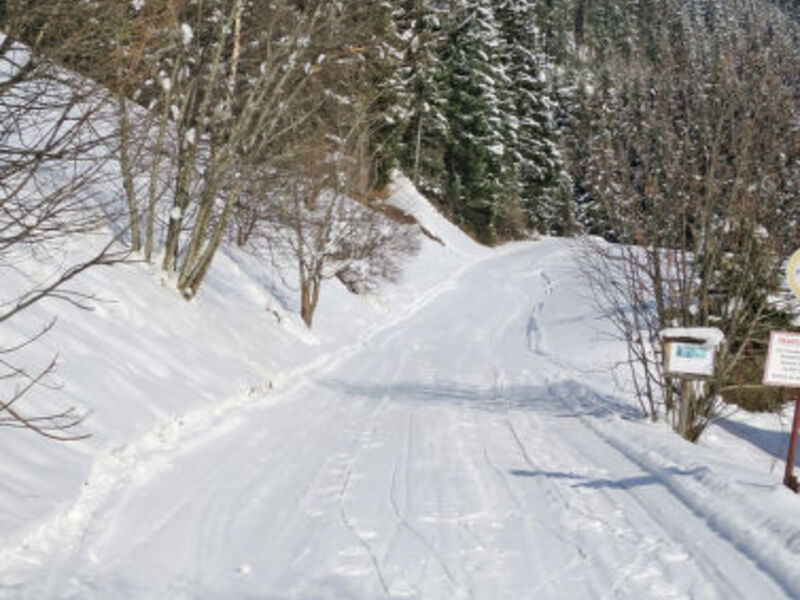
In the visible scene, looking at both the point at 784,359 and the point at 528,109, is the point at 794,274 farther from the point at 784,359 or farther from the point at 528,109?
the point at 528,109

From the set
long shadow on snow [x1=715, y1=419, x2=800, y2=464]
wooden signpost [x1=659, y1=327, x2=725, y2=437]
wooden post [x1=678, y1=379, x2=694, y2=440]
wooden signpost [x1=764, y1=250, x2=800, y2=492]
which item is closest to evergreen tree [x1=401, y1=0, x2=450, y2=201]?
long shadow on snow [x1=715, y1=419, x2=800, y2=464]

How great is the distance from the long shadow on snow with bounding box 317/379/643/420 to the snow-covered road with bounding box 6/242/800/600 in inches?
8.3

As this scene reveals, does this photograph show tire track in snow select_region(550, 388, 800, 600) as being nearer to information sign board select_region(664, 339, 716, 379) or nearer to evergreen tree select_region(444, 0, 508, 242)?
information sign board select_region(664, 339, 716, 379)

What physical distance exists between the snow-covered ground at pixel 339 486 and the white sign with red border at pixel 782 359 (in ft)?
3.01

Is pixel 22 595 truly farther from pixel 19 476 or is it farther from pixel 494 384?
pixel 494 384

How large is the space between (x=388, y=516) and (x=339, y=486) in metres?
0.92

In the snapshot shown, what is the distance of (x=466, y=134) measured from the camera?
4588cm

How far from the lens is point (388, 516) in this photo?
548 centimetres

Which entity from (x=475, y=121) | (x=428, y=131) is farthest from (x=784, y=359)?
(x=475, y=121)

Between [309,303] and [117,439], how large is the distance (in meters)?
11.6

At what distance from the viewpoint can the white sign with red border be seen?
6.57 metres

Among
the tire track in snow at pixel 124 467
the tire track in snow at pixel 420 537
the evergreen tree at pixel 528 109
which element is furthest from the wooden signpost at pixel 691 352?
the evergreen tree at pixel 528 109

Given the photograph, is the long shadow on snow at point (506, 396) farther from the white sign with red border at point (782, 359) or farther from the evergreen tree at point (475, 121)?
the evergreen tree at point (475, 121)

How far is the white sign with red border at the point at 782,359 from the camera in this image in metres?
6.57
